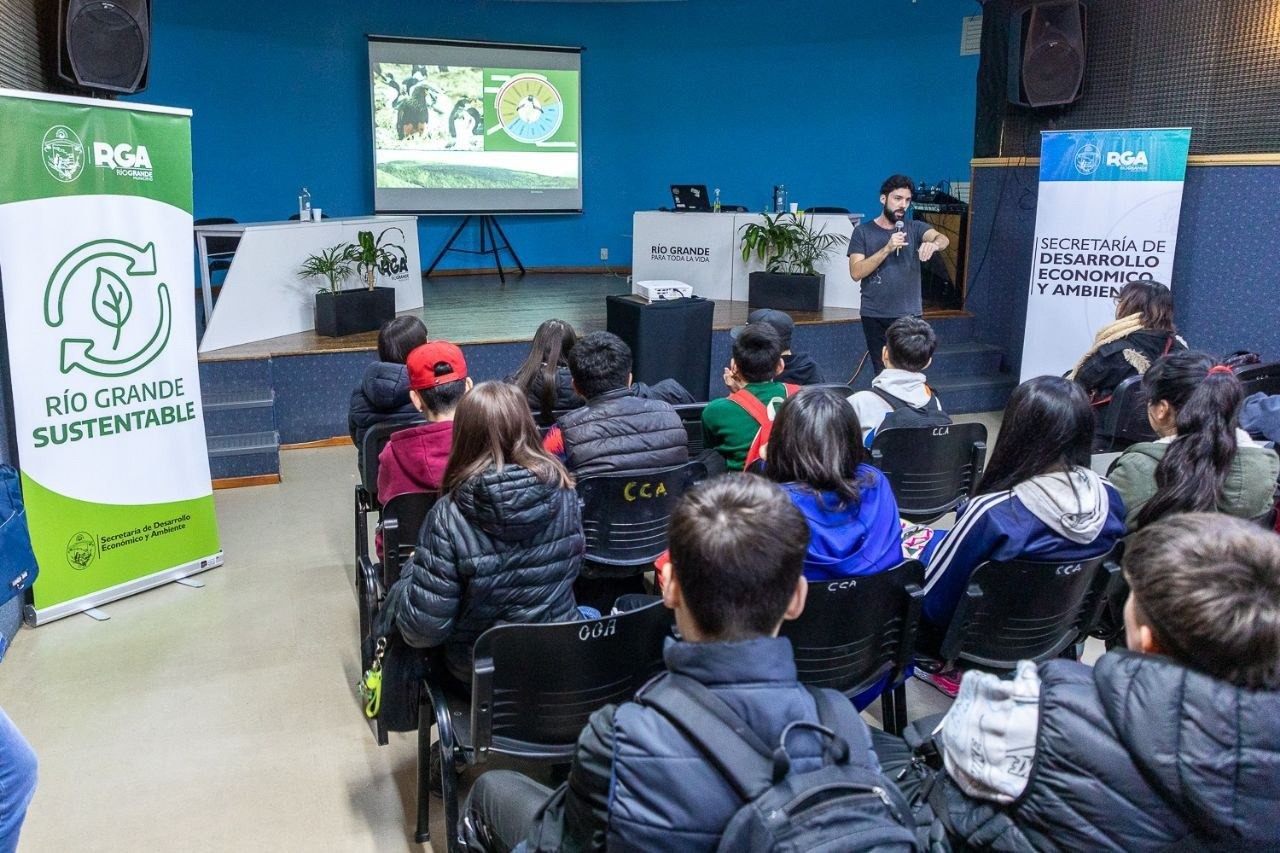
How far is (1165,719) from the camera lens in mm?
1183

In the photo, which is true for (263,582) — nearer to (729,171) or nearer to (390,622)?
(390,622)

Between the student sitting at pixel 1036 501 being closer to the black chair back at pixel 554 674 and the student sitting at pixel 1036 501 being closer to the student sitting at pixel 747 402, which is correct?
the black chair back at pixel 554 674

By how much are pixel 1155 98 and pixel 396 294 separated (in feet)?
18.1

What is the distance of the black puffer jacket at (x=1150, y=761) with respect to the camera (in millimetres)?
1169

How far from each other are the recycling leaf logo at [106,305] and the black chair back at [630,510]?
203 cm

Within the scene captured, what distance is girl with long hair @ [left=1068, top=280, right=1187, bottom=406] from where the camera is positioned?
13.8ft

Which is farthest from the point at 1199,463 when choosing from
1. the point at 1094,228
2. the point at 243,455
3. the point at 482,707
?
the point at 243,455

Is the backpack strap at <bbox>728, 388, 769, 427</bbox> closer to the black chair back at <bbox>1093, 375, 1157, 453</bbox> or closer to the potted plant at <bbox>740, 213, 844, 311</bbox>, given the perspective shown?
the black chair back at <bbox>1093, 375, 1157, 453</bbox>

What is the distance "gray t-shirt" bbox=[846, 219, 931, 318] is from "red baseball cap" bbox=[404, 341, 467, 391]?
2.99 metres

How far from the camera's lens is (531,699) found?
2012mm

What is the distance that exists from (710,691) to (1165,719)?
1.79ft

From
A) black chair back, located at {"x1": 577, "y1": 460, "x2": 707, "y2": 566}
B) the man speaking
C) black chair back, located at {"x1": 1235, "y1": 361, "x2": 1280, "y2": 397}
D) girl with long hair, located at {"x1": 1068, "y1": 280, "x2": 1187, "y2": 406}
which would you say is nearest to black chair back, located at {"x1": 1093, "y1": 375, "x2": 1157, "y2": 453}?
girl with long hair, located at {"x1": 1068, "y1": 280, "x2": 1187, "y2": 406}

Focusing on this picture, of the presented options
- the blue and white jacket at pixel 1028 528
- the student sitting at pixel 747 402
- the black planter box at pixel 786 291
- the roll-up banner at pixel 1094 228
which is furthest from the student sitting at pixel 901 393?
the black planter box at pixel 786 291

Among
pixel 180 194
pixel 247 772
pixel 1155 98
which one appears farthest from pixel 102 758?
pixel 1155 98
